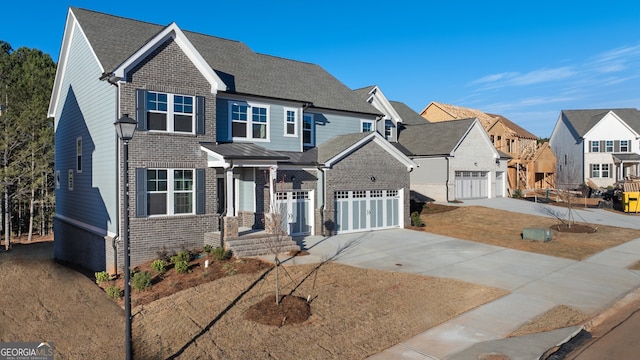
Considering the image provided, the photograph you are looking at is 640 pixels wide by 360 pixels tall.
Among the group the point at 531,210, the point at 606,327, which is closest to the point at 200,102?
the point at 606,327

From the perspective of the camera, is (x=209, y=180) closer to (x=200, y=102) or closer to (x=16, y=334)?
(x=200, y=102)

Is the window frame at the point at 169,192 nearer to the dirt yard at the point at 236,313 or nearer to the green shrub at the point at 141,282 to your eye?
the dirt yard at the point at 236,313

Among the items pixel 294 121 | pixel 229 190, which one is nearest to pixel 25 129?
pixel 294 121

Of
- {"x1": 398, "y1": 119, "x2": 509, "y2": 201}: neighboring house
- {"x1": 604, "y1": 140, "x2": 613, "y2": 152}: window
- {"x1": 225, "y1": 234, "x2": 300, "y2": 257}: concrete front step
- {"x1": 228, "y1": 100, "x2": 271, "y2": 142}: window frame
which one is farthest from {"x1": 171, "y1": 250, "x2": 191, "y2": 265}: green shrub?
{"x1": 604, "y1": 140, "x2": 613, "y2": 152}: window

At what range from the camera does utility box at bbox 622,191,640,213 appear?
29.4 metres

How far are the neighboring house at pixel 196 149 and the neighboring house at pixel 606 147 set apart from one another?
34.6m

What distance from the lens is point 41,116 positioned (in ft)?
100

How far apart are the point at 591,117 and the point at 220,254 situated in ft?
173

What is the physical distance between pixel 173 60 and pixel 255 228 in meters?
7.81

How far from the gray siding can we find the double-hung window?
17.3 ft

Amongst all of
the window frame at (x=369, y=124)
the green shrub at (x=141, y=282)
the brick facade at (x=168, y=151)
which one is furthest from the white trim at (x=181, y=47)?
the window frame at (x=369, y=124)

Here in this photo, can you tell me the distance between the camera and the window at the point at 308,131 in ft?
74.4

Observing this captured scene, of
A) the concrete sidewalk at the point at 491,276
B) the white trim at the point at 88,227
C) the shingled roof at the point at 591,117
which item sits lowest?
the concrete sidewalk at the point at 491,276

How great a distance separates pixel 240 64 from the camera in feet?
72.3
